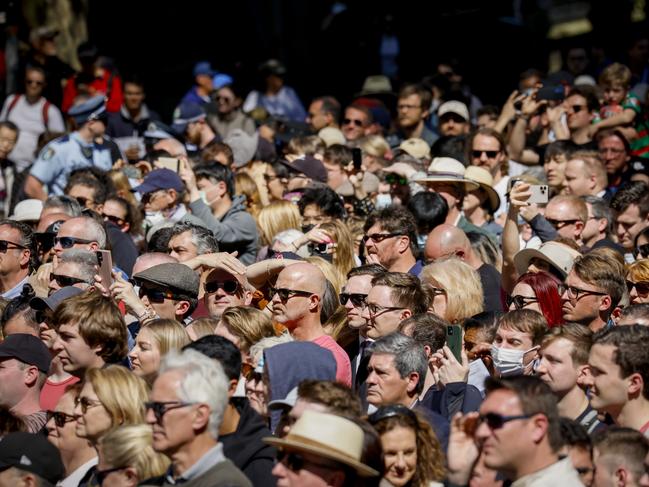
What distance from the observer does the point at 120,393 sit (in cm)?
695

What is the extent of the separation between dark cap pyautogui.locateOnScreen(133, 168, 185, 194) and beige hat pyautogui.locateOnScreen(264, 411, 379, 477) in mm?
5977

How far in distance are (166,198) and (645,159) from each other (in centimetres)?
478

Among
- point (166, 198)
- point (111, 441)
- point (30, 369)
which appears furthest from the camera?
point (166, 198)

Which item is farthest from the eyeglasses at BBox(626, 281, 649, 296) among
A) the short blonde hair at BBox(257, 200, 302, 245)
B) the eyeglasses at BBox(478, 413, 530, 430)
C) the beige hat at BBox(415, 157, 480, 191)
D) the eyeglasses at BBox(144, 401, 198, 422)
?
the eyeglasses at BBox(144, 401, 198, 422)

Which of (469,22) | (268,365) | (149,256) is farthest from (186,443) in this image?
(469,22)

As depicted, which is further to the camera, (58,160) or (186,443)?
(58,160)

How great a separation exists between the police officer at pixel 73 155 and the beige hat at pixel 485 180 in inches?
154

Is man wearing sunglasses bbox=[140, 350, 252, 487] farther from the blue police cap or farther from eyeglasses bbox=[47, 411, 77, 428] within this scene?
the blue police cap

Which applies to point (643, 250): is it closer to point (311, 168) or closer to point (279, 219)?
point (279, 219)

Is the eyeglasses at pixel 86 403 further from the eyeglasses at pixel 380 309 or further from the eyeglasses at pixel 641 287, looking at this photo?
the eyeglasses at pixel 641 287

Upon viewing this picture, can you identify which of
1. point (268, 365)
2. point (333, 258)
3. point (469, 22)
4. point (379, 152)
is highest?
point (268, 365)

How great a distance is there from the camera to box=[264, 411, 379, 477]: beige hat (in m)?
5.85

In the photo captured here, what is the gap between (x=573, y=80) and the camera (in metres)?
16.9

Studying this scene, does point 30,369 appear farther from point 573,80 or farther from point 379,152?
point 573,80
